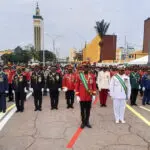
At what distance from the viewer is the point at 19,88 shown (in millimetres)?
12023

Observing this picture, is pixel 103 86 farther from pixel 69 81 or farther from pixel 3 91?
pixel 3 91

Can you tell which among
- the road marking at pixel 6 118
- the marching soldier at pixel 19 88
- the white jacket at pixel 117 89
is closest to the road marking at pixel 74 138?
the white jacket at pixel 117 89

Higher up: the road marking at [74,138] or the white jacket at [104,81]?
the white jacket at [104,81]

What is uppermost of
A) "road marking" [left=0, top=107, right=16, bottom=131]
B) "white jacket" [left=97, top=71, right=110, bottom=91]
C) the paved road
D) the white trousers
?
"white jacket" [left=97, top=71, right=110, bottom=91]

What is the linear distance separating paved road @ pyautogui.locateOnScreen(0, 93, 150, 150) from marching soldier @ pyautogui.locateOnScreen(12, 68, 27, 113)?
73 cm

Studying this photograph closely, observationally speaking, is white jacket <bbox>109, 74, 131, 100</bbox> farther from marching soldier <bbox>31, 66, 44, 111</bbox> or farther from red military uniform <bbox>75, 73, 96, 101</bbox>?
marching soldier <bbox>31, 66, 44, 111</bbox>

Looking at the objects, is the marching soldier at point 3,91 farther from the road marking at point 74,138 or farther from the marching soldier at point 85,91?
the road marking at point 74,138

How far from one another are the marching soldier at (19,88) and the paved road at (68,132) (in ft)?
2.41

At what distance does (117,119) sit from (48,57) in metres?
130

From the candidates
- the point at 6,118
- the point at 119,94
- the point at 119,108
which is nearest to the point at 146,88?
the point at 119,108

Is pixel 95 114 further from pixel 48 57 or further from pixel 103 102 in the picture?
pixel 48 57

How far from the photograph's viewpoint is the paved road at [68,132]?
7152mm

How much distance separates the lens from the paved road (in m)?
7.15

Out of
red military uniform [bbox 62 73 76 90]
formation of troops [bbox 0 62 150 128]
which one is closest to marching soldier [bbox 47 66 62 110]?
formation of troops [bbox 0 62 150 128]
